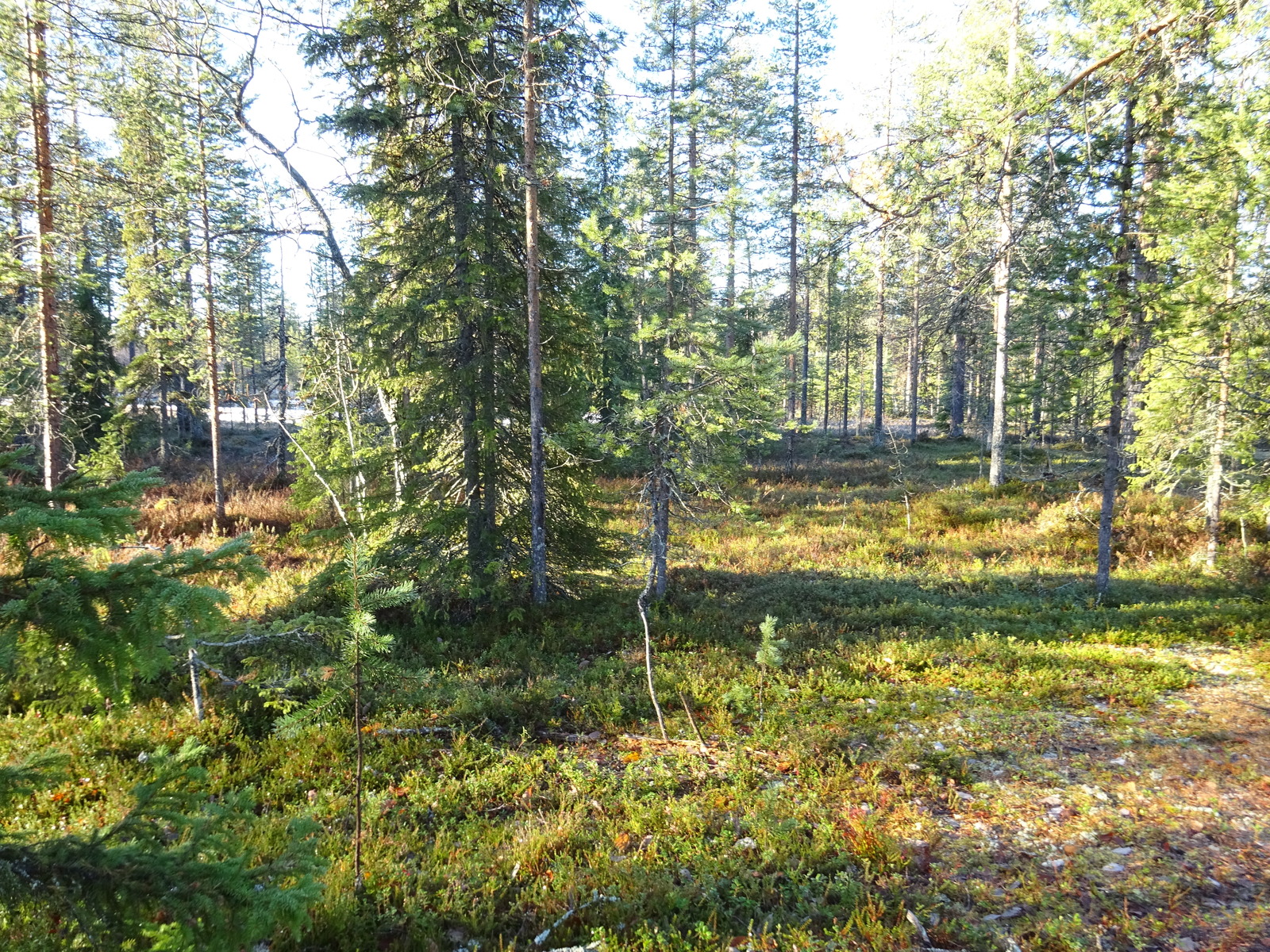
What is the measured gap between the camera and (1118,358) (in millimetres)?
11367

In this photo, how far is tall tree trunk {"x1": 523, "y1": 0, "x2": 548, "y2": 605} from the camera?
397 inches

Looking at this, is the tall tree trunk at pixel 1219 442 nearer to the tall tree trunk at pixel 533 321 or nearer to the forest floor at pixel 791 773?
the forest floor at pixel 791 773

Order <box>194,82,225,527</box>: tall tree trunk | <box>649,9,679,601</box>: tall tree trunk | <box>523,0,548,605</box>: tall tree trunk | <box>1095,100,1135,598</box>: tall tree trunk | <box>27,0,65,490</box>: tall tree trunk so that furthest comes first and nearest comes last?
<box>194,82,225,527</box>: tall tree trunk
<box>649,9,679,601</box>: tall tree trunk
<box>523,0,548,605</box>: tall tree trunk
<box>1095,100,1135,598</box>: tall tree trunk
<box>27,0,65,490</box>: tall tree trunk

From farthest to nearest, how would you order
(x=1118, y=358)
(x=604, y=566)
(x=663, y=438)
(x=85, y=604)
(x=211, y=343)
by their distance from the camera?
(x=211, y=343) < (x=604, y=566) < (x=1118, y=358) < (x=663, y=438) < (x=85, y=604)

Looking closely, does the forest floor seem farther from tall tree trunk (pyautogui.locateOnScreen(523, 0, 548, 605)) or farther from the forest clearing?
tall tree trunk (pyautogui.locateOnScreen(523, 0, 548, 605))

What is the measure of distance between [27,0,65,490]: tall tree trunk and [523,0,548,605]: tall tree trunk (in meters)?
6.71

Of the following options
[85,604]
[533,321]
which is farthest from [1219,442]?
[85,604]

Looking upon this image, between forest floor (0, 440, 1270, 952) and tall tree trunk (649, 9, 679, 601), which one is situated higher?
tall tree trunk (649, 9, 679, 601)

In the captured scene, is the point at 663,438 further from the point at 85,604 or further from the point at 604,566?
the point at 85,604

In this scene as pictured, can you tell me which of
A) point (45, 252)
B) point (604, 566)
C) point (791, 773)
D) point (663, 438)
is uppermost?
point (45, 252)

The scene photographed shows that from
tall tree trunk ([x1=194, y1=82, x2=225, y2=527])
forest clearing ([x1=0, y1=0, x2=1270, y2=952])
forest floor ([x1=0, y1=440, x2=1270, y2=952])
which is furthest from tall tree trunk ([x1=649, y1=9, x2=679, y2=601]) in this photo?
tall tree trunk ([x1=194, y1=82, x2=225, y2=527])

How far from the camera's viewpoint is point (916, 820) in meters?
5.94

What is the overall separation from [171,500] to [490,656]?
1394cm

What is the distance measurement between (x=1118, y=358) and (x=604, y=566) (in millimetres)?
10603
